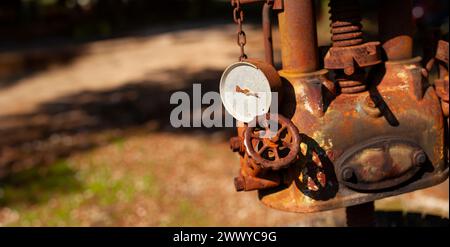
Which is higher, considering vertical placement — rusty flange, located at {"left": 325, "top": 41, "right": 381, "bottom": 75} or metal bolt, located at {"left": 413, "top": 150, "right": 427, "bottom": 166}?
rusty flange, located at {"left": 325, "top": 41, "right": 381, "bottom": 75}

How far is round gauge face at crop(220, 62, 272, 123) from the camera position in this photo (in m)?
2.25

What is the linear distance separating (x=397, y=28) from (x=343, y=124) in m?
0.61

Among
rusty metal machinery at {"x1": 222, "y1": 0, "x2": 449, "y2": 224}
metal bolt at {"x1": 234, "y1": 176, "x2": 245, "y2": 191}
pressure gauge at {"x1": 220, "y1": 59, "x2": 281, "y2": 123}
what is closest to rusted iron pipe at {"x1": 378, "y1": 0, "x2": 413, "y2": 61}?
rusty metal machinery at {"x1": 222, "y1": 0, "x2": 449, "y2": 224}

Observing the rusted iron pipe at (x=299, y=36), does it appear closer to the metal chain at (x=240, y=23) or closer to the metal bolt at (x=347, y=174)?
the metal chain at (x=240, y=23)

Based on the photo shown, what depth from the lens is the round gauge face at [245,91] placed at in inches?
88.5

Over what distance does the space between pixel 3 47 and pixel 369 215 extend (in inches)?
591

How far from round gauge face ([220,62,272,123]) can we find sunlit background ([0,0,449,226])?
1.07 m

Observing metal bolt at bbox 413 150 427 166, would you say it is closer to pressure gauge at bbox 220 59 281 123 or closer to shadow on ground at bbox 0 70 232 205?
pressure gauge at bbox 220 59 281 123

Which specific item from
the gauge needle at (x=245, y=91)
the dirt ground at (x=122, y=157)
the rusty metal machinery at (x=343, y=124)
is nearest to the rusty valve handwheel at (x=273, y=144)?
the rusty metal machinery at (x=343, y=124)

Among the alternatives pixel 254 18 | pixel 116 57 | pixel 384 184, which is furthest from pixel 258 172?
pixel 254 18

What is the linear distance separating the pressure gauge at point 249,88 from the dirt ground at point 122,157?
53.1 inches

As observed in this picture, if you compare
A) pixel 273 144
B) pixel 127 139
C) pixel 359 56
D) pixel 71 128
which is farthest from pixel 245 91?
pixel 71 128

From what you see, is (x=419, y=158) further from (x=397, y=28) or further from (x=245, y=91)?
(x=245, y=91)

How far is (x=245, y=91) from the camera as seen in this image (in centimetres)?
231
